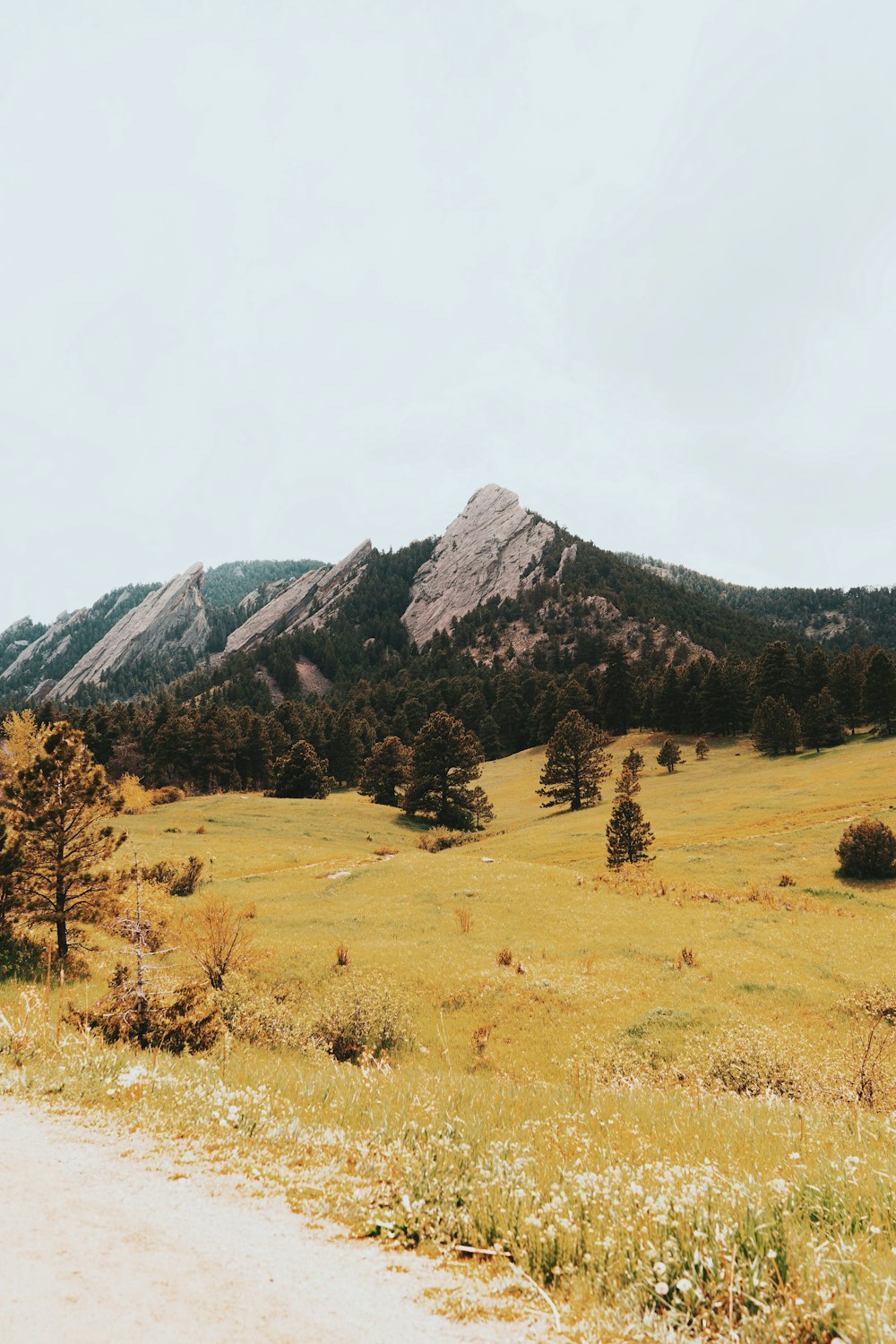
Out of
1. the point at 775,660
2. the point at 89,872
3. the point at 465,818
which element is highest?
the point at 775,660

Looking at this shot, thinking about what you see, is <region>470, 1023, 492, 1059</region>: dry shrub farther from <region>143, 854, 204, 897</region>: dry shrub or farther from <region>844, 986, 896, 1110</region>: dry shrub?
<region>143, 854, 204, 897</region>: dry shrub

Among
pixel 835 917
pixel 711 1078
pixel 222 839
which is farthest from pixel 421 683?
pixel 711 1078

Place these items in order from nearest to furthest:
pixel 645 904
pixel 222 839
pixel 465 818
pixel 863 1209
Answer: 1. pixel 863 1209
2. pixel 645 904
3. pixel 222 839
4. pixel 465 818

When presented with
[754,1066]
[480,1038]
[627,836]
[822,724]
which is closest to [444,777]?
[627,836]

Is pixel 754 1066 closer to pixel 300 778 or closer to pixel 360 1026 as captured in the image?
pixel 360 1026

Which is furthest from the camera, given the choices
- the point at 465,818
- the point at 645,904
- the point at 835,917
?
the point at 465,818

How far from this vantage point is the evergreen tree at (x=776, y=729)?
75750 mm

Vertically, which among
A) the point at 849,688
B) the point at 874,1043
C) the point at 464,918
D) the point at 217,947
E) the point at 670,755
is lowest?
the point at 874,1043

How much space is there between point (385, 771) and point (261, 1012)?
6422cm

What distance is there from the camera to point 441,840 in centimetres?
5912

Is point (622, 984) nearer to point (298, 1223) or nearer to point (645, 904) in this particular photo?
point (645, 904)

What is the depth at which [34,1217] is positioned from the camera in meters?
5.02

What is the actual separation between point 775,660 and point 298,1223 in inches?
4324

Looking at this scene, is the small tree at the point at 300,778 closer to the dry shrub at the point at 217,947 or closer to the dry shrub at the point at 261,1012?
the dry shrub at the point at 217,947
